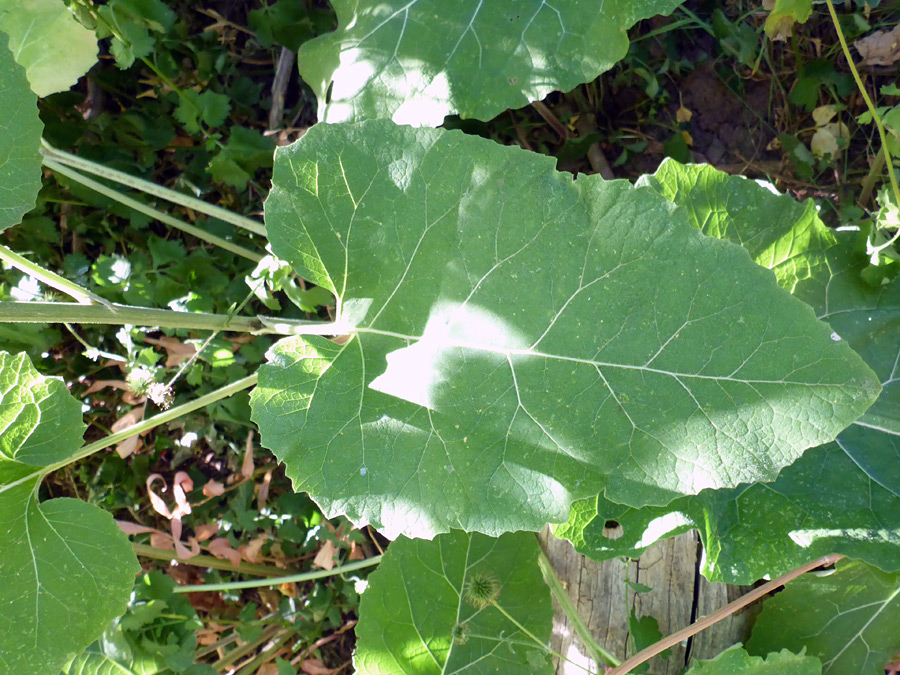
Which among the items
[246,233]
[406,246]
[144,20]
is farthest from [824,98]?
[144,20]

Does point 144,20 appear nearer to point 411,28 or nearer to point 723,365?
point 411,28

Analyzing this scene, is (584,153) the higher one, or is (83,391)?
(584,153)

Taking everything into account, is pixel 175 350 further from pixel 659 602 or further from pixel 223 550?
pixel 659 602

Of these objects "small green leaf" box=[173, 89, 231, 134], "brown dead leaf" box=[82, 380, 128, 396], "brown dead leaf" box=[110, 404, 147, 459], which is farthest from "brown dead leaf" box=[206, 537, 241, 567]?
"small green leaf" box=[173, 89, 231, 134]

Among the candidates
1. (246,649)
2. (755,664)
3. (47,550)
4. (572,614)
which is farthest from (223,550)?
(755,664)

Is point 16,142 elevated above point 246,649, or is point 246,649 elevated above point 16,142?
point 16,142

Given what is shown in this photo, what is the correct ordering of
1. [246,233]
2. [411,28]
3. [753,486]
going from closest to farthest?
[753,486] → [411,28] → [246,233]
